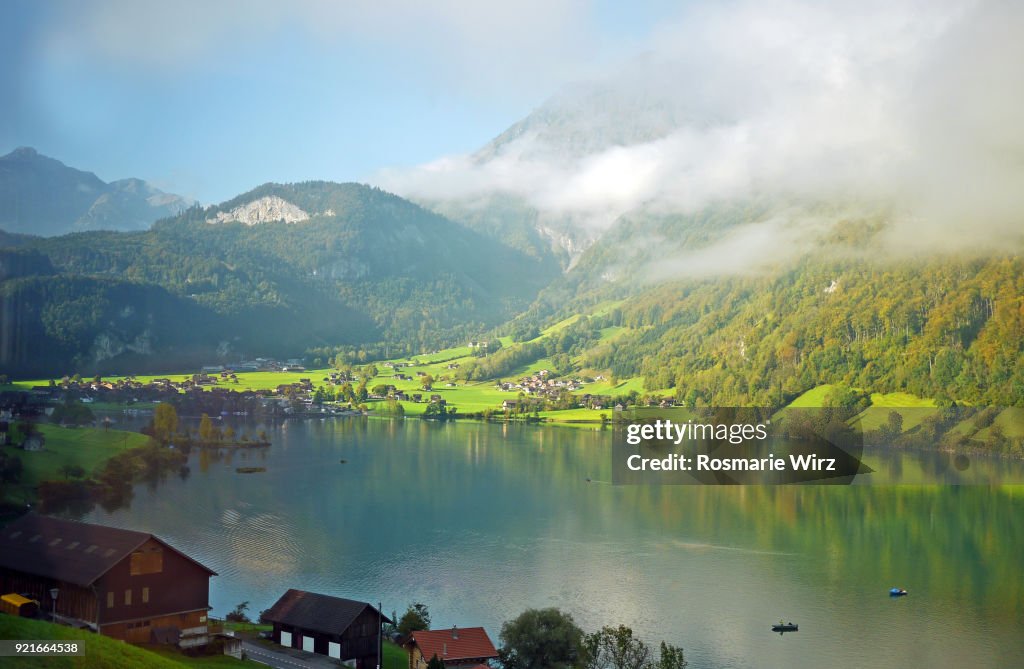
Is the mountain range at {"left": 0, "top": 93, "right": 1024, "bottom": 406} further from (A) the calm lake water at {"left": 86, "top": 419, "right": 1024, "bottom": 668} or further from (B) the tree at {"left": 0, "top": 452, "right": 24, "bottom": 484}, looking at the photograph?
(A) the calm lake water at {"left": 86, "top": 419, "right": 1024, "bottom": 668}

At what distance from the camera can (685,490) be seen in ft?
157

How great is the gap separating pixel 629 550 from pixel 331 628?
1567 centimetres

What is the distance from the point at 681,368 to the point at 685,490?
47825mm

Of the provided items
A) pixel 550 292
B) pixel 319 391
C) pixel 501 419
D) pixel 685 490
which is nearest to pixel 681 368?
pixel 501 419

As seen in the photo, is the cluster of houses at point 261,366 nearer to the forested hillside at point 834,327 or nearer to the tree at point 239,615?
the forested hillside at point 834,327

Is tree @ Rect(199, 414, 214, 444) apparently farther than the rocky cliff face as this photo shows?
No

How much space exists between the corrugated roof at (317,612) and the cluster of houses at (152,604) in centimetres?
2

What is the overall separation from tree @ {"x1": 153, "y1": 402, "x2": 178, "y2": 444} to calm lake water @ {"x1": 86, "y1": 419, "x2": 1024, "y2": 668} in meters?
2.74

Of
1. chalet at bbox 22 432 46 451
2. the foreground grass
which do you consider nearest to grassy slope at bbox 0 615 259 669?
the foreground grass

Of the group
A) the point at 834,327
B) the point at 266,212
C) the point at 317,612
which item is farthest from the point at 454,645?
the point at 266,212

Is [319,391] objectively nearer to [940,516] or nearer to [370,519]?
[370,519]

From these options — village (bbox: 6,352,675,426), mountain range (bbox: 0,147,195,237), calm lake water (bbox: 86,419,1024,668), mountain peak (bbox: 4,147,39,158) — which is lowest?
calm lake water (bbox: 86,419,1024,668)

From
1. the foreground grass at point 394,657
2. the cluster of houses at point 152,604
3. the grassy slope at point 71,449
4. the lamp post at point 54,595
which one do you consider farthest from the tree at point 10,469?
the foreground grass at point 394,657

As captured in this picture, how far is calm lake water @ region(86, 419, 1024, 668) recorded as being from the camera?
81.4ft
